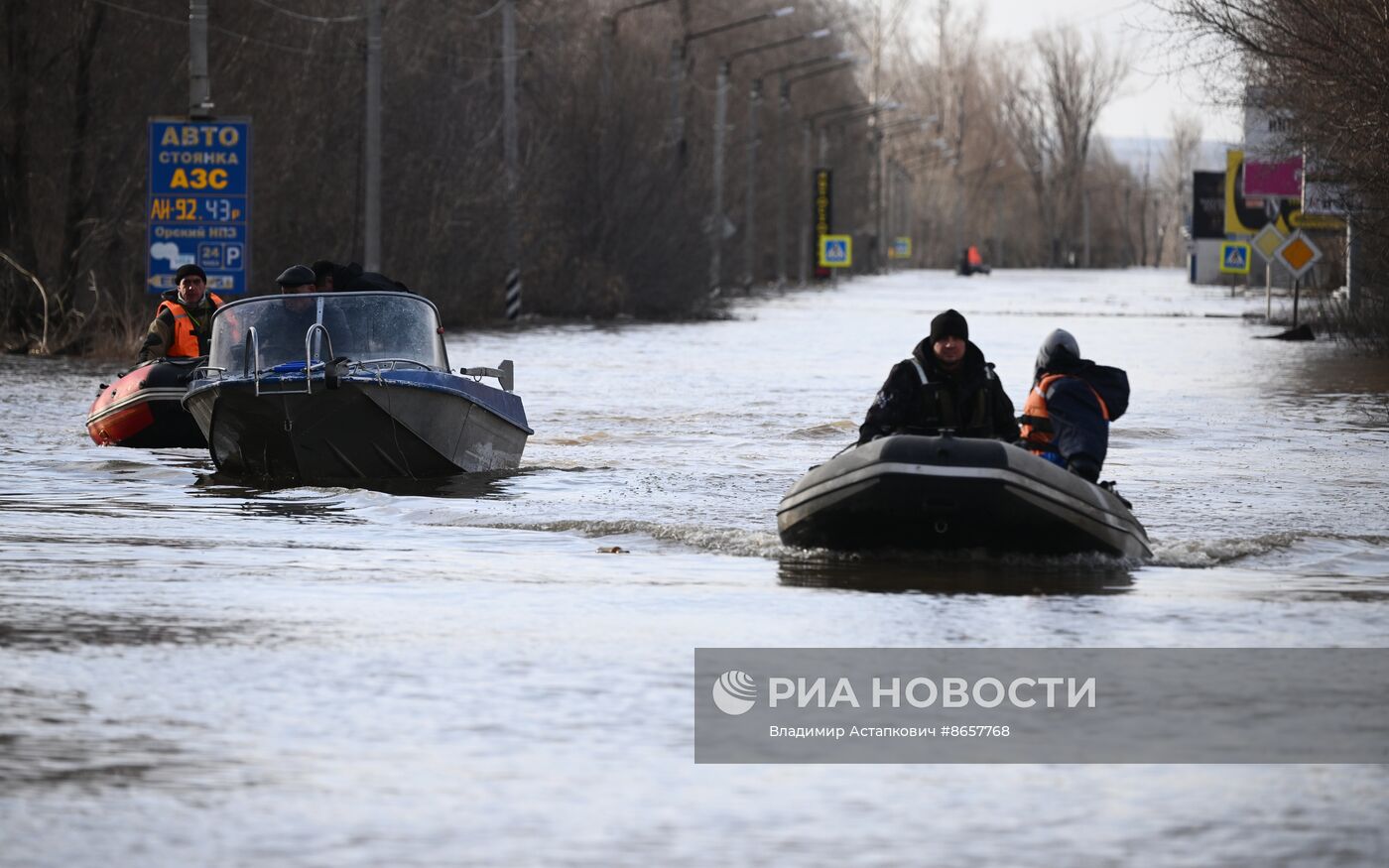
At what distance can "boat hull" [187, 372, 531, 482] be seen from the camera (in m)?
18.9

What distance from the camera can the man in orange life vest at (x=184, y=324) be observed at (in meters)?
22.7

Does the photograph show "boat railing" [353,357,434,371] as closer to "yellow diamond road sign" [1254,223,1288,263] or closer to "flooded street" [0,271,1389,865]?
"flooded street" [0,271,1389,865]

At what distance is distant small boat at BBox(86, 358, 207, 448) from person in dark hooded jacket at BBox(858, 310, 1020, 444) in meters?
9.46

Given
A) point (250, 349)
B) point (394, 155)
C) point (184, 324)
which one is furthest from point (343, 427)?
point (394, 155)

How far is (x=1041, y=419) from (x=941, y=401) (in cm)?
71

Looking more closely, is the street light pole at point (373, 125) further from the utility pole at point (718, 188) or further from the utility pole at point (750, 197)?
the utility pole at point (750, 197)

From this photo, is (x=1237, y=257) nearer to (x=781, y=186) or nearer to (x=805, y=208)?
(x=781, y=186)

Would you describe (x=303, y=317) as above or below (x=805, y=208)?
below

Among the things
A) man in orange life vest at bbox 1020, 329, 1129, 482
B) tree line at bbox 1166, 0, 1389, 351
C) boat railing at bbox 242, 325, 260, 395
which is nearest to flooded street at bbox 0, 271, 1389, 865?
man in orange life vest at bbox 1020, 329, 1129, 482

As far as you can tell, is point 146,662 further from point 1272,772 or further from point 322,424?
point 322,424

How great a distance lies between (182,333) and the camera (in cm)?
2289

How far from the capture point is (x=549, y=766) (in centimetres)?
823

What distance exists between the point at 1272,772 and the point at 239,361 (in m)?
12.4

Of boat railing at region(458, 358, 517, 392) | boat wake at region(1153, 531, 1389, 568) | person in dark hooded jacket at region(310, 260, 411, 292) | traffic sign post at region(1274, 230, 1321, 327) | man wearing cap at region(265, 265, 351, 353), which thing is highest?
traffic sign post at region(1274, 230, 1321, 327)
